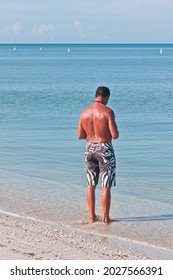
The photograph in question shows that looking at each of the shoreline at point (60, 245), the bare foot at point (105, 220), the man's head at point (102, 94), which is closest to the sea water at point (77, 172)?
the bare foot at point (105, 220)

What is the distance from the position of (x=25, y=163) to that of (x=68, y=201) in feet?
12.5

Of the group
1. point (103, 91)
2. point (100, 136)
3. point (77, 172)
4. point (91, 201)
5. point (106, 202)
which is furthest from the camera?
point (77, 172)

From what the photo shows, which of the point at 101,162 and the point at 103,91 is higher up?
the point at 103,91

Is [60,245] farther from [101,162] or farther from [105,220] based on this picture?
[105,220]

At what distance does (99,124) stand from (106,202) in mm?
1159

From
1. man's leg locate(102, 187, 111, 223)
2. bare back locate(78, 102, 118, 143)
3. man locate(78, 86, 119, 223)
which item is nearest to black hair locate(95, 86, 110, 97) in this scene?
man locate(78, 86, 119, 223)

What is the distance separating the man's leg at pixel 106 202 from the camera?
33.3 feet

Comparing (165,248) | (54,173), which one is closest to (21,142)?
(54,173)

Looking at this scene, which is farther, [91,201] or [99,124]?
[91,201]

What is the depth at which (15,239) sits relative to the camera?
Result: 28.7ft

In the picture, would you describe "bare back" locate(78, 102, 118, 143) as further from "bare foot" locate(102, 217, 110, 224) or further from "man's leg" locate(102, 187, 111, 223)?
"bare foot" locate(102, 217, 110, 224)

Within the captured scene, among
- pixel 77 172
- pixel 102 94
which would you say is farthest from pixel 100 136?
pixel 77 172

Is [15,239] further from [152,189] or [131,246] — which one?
[152,189]

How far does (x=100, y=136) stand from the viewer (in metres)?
9.91
